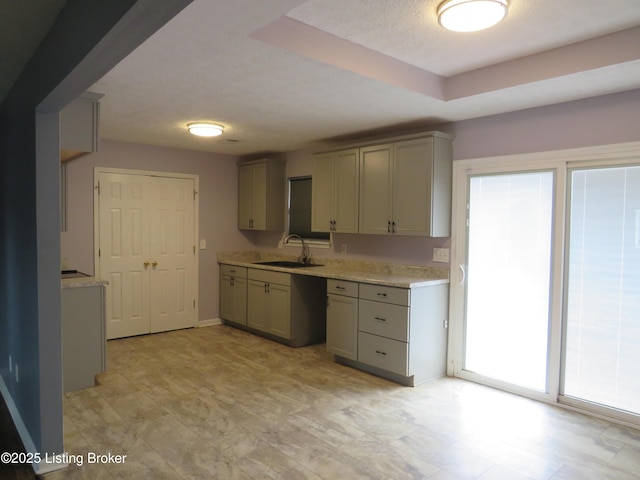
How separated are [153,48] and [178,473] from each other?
90.6 inches

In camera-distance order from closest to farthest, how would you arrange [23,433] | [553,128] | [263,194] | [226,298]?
[23,433]
[553,128]
[263,194]
[226,298]

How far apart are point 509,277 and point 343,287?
4.81 ft

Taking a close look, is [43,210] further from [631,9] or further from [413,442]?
[631,9]

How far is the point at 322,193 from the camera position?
494 cm

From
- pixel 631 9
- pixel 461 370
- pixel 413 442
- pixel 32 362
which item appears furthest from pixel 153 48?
pixel 461 370

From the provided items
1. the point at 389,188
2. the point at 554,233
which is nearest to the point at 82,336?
the point at 389,188

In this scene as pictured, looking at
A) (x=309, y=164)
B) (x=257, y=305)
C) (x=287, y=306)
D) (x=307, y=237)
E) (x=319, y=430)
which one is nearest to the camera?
(x=319, y=430)

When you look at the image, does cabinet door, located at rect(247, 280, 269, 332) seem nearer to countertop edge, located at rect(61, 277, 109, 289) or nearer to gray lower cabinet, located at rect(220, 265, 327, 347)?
gray lower cabinet, located at rect(220, 265, 327, 347)

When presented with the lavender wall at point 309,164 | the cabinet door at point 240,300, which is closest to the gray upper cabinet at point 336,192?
the lavender wall at point 309,164

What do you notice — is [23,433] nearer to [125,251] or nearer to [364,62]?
[125,251]

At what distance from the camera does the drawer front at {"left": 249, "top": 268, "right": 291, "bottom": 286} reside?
16.3ft

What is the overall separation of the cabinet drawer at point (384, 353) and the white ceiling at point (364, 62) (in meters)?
1.95

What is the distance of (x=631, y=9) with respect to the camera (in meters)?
2.27

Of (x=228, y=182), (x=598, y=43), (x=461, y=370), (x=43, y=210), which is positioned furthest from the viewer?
(x=228, y=182)
